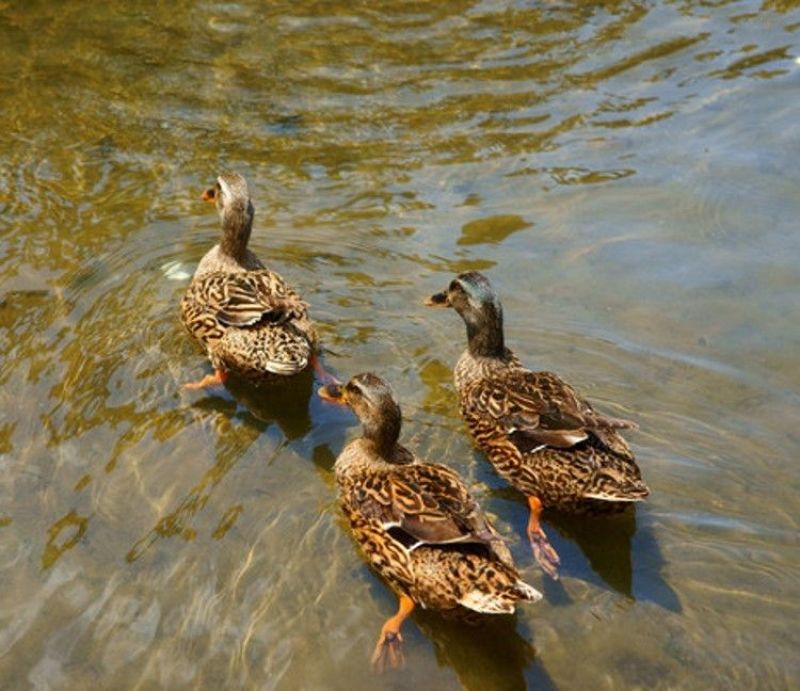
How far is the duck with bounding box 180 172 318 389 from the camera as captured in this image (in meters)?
5.75

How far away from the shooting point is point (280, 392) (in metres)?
6.15

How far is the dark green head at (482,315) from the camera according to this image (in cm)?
586

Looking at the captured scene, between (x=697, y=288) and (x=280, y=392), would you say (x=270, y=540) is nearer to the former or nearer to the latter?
(x=280, y=392)

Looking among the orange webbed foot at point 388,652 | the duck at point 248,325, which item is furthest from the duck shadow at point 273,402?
the orange webbed foot at point 388,652

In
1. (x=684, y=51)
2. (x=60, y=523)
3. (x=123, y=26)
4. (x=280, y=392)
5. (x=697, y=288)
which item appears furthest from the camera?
(x=123, y=26)

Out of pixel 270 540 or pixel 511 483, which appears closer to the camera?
pixel 270 540

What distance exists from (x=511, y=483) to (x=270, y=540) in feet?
4.17

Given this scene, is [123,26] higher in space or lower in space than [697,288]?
higher

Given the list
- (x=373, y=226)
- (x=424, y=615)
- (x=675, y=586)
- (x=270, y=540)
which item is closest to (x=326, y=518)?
(x=270, y=540)

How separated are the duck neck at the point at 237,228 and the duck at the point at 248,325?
0.47ft

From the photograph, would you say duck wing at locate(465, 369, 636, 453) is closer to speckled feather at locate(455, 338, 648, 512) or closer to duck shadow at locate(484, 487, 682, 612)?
speckled feather at locate(455, 338, 648, 512)

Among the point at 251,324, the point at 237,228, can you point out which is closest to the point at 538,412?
the point at 251,324

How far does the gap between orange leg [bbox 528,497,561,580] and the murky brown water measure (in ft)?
0.23

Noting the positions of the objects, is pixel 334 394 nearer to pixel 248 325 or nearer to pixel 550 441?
pixel 248 325
